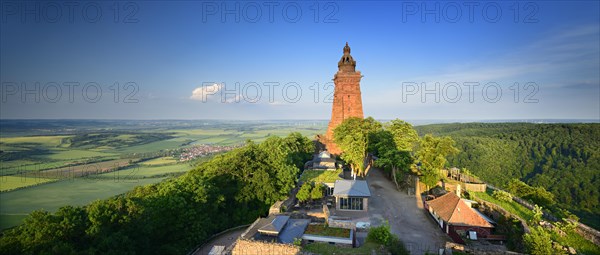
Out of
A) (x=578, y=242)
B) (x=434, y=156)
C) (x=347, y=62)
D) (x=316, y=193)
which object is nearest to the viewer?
(x=578, y=242)

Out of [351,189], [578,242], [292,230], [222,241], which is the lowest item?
[222,241]

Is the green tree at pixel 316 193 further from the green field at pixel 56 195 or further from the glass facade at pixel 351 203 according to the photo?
the green field at pixel 56 195

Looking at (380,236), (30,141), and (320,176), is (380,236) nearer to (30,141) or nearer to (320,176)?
(320,176)

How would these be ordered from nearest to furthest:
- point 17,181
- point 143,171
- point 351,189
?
point 351,189 → point 17,181 → point 143,171

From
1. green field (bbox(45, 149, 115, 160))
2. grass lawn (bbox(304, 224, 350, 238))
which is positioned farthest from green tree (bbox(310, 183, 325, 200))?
green field (bbox(45, 149, 115, 160))

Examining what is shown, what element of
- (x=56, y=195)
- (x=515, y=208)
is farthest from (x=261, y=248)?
(x=56, y=195)

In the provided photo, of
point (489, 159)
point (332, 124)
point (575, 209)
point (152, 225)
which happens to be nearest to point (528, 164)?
point (489, 159)
